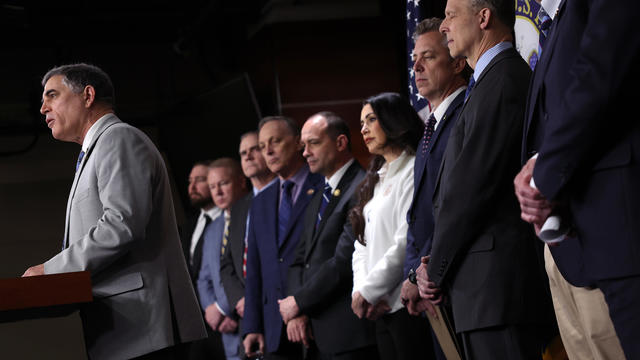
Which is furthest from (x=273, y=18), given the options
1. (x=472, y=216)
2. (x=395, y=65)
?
(x=472, y=216)

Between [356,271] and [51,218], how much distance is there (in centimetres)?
140

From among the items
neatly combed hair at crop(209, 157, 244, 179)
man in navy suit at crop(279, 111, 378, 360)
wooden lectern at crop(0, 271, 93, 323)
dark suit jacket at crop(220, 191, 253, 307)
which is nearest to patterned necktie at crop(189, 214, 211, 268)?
neatly combed hair at crop(209, 157, 244, 179)

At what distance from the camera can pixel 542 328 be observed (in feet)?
7.97

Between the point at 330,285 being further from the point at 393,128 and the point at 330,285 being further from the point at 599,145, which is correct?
the point at 599,145

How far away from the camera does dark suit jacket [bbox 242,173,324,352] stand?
4.56 meters

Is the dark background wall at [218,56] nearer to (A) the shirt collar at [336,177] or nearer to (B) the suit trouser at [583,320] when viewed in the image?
(A) the shirt collar at [336,177]

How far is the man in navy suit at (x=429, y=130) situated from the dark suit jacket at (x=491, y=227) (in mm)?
404

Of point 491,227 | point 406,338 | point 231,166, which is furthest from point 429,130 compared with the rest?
point 231,166

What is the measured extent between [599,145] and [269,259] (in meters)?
3.20

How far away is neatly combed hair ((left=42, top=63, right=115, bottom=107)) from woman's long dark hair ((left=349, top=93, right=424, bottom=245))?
128 cm

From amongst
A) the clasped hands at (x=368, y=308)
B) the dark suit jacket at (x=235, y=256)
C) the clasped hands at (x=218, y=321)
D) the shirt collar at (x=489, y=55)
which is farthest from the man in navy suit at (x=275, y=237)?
the shirt collar at (x=489, y=55)

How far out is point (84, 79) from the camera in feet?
9.62

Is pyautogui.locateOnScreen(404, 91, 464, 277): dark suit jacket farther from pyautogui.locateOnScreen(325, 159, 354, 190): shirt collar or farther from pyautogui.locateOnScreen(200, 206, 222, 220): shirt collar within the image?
A: pyautogui.locateOnScreen(200, 206, 222, 220): shirt collar

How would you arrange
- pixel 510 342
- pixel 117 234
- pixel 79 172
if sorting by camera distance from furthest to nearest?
pixel 79 172
pixel 117 234
pixel 510 342
